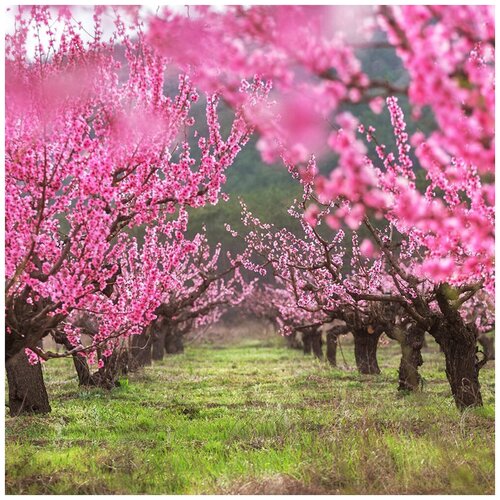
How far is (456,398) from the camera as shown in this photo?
991 cm

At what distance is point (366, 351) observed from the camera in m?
17.7

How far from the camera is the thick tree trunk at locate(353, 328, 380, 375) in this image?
17328 mm

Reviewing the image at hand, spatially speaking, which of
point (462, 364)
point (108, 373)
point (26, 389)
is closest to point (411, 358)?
point (462, 364)

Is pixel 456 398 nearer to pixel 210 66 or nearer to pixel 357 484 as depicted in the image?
pixel 357 484

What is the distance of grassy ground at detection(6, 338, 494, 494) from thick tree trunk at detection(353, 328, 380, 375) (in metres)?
3.75

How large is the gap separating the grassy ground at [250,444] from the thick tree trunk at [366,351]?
148 inches

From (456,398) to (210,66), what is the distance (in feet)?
23.9

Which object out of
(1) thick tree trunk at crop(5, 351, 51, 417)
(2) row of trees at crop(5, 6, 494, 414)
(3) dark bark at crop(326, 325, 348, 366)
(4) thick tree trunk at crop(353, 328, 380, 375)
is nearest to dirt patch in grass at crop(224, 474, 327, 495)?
(2) row of trees at crop(5, 6, 494, 414)

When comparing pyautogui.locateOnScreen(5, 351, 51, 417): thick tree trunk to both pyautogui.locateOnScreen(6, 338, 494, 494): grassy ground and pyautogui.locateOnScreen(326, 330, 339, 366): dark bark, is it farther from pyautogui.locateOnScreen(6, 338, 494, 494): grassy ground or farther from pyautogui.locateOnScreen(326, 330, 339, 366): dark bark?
pyautogui.locateOnScreen(326, 330, 339, 366): dark bark

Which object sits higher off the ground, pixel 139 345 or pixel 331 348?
pixel 139 345

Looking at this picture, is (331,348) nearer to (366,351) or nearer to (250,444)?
(366,351)

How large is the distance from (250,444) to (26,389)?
4.62 m

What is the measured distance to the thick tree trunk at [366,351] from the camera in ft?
56.9

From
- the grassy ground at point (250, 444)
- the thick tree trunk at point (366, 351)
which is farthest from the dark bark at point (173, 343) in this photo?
the grassy ground at point (250, 444)
